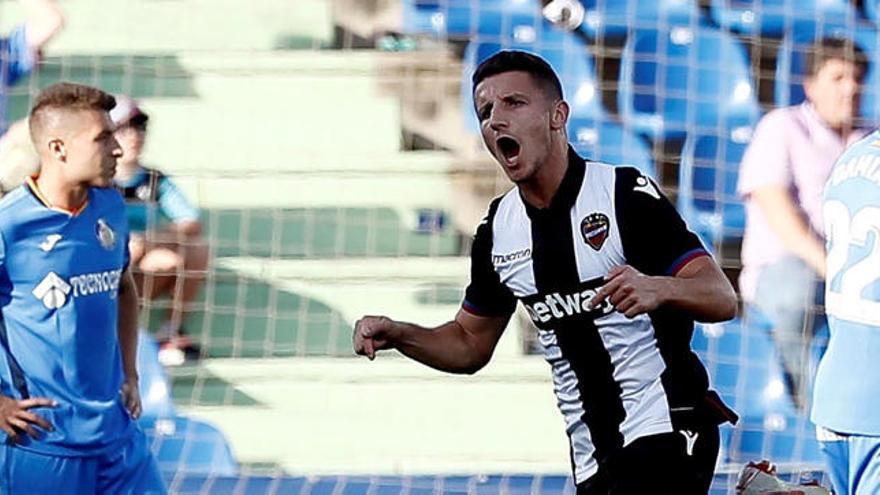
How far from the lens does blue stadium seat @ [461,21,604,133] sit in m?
8.01

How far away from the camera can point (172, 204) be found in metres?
7.80

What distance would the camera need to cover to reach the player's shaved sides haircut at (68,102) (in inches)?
212

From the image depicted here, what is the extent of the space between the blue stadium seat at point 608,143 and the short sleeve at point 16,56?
234 centimetres

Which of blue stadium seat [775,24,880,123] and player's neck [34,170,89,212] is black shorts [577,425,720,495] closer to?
player's neck [34,170,89,212]

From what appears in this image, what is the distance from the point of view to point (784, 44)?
26.5 ft

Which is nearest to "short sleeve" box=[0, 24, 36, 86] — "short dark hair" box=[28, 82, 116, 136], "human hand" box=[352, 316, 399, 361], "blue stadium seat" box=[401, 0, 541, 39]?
"blue stadium seat" box=[401, 0, 541, 39]

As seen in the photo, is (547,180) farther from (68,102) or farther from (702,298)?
(68,102)

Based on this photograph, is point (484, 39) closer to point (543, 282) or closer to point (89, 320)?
point (89, 320)

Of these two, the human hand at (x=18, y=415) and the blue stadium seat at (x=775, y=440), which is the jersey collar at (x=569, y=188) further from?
the blue stadium seat at (x=775, y=440)

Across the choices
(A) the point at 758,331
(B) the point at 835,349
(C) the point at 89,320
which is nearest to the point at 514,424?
(A) the point at 758,331

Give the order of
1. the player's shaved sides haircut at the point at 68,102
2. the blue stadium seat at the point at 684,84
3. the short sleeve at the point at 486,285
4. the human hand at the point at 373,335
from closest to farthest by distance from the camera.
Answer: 1. the human hand at the point at 373,335
2. the short sleeve at the point at 486,285
3. the player's shaved sides haircut at the point at 68,102
4. the blue stadium seat at the point at 684,84

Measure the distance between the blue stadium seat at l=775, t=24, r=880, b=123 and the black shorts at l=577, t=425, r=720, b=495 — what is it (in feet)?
13.8

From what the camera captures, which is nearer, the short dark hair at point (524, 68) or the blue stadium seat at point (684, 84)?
the short dark hair at point (524, 68)

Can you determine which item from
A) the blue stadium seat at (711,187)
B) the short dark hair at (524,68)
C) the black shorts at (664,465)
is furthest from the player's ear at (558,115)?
the blue stadium seat at (711,187)
